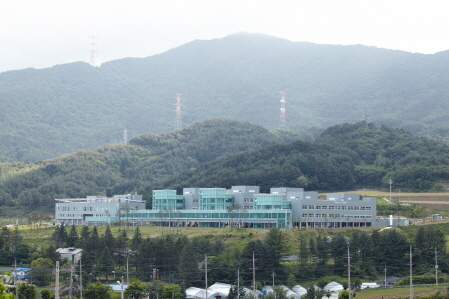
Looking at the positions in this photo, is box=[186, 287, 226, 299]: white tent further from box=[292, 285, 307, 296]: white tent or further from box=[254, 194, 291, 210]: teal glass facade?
box=[254, 194, 291, 210]: teal glass facade

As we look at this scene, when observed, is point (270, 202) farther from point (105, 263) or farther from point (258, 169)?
point (105, 263)

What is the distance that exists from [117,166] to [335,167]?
2653 inches

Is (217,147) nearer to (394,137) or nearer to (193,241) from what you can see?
(394,137)

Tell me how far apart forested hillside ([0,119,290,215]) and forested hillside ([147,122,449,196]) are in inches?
873

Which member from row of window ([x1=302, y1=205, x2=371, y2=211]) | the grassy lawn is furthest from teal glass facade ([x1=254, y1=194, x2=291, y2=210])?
the grassy lawn

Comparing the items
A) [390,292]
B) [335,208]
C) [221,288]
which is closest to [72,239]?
[221,288]

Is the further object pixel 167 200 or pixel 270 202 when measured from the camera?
pixel 167 200

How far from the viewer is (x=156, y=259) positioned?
6475 cm

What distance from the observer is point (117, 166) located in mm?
171250

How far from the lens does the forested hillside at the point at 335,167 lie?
376 feet

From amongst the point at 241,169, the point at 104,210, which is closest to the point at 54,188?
the point at 104,210

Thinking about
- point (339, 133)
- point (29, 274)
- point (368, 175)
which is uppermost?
point (339, 133)

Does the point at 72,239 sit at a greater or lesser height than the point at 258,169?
lesser

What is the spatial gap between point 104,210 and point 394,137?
69.2 metres
